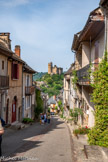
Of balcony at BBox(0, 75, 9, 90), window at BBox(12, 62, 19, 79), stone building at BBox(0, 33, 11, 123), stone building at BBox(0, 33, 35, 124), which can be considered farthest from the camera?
window at BBox(12, 62, 19, 79)

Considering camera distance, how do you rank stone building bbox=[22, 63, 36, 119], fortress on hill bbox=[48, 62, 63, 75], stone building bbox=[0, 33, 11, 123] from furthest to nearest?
fortress on hill bbox=[48, 62, 63, 75] → stone building bbox=[22, 63, 36, 119] → stone building bbox=[0, 33, 11, 123]

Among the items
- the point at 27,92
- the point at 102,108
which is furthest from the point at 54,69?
the point at 102,108

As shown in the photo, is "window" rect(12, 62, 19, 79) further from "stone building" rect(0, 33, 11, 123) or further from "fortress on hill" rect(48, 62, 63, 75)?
"fortress on hill" rect(48, 62, 63, 75)

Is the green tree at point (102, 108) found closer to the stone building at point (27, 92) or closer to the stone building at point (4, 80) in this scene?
the stone building at point (4, 80)

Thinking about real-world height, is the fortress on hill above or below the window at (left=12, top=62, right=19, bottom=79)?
above

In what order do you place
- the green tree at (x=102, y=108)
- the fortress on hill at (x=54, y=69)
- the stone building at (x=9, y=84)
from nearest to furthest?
1. the green tree at (x=102, y=108)
2. the stone building at (x=9, y=84)
3. the fortress on hill at (x=54, y=69)

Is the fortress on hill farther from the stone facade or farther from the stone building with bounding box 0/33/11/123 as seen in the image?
the stone building with bounding box 0/33/11/123

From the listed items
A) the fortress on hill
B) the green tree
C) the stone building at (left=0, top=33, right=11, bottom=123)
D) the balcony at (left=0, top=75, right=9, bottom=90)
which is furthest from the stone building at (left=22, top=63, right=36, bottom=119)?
the fortress on hill

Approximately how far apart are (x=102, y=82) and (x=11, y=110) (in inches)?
506

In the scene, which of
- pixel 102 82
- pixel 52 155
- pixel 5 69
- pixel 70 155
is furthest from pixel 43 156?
pixel 5 69

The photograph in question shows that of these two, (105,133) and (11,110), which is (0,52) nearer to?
(11,110)

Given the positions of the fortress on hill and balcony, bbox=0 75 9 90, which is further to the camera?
the fortress on hill

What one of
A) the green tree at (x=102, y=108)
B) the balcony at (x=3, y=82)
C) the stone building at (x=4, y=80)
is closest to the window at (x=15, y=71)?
the stone building at (x=4, y=80)

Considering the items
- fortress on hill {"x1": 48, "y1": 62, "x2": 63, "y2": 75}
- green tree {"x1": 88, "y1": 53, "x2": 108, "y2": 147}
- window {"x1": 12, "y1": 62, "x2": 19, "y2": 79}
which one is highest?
fortress on hill {"x1": 48, "y1": 62, "x2": 63, "y2": 75}
